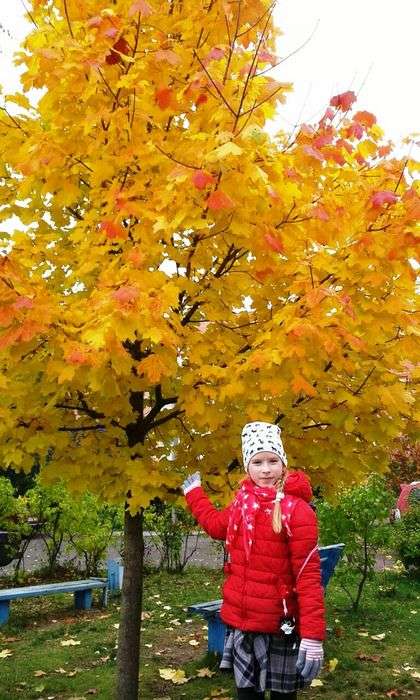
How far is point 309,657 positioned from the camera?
2.78 meters

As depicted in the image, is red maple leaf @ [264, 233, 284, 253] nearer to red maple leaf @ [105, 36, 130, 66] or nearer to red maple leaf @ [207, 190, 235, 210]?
red maple leaf @ [207, 190, 235, 210]

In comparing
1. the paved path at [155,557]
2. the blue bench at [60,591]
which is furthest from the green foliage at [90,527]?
the blue bench at [60,591]

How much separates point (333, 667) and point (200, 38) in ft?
16.5

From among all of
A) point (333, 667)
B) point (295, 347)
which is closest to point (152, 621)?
point (333, 667)

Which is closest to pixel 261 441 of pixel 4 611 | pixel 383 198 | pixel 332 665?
pixel 383 198

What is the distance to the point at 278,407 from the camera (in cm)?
375

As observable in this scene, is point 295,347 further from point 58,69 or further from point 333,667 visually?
point 333,667

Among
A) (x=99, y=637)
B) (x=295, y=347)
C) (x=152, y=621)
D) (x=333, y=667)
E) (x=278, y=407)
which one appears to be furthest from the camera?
(x=152, y=621)

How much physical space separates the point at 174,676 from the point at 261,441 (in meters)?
3.38

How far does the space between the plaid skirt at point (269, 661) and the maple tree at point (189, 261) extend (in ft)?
3.31

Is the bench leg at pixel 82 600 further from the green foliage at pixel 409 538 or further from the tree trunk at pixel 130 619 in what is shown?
the green foliage at pixel 409 538

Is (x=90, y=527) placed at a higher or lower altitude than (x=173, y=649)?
higher

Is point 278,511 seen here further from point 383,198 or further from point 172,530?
point 172,530

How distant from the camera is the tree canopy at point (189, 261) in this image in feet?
10.8
